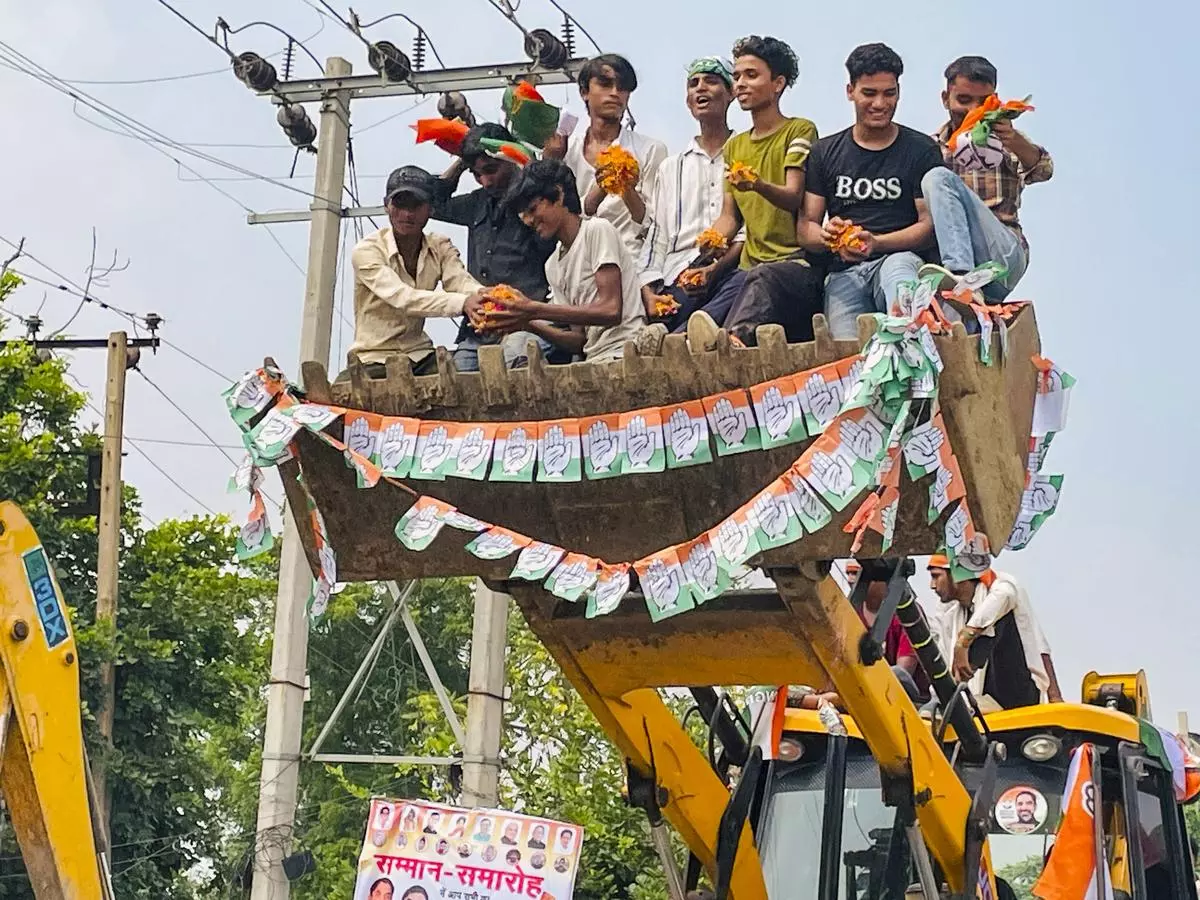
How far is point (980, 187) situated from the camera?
5.85 metres

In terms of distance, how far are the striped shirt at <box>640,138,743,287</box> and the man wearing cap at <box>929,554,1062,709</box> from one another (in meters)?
1.58

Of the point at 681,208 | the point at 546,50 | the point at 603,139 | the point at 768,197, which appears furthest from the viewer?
the point at 546,50

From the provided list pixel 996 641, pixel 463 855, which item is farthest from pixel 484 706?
pixel 996 641

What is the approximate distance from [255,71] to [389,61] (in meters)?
1.22

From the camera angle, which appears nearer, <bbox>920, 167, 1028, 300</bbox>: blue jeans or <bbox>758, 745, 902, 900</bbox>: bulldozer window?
<bbox>920, 167, 1028, 300</bbox>: blue jeans

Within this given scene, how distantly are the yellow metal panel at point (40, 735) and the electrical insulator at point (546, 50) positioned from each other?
A: 30.6 feet

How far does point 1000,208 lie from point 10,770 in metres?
3.50

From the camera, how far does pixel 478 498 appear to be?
5.28 metres

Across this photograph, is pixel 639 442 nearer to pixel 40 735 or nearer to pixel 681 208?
pixel 681 208

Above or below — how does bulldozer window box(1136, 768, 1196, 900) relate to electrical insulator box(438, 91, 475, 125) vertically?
below

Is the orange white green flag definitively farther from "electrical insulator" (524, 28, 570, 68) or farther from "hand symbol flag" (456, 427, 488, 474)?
"electrical insulator" (524, 28, 570, 68)

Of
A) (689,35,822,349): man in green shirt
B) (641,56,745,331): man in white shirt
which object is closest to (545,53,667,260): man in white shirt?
(641,56,745,331): man in white shirt

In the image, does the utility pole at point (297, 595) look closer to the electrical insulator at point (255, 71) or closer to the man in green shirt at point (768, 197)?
the electrical insulator at point (255, 71)

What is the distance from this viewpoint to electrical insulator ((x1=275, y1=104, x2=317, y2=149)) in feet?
49.0
